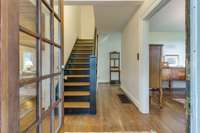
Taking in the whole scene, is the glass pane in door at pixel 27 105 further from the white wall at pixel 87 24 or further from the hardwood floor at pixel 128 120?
the white wall at pixel 87 24

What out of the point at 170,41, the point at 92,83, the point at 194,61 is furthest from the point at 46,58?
the point at 170,41

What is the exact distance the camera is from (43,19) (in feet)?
4.51

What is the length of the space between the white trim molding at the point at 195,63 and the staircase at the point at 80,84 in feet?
11.5

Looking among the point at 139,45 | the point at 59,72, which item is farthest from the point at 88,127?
the point at 139,45

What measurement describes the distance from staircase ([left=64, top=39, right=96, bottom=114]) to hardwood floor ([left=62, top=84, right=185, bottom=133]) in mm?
217

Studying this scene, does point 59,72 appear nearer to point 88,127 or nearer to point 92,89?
point 88,127

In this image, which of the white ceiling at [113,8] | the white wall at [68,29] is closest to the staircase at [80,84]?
the white wall at [68,29]

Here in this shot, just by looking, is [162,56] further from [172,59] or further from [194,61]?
[194,61]

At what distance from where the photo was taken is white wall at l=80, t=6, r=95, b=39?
953cm

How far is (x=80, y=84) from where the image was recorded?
15.9 ft

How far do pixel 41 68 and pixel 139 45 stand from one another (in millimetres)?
3263

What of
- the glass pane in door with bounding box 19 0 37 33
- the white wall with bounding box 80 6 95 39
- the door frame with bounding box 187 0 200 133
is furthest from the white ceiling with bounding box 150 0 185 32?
the white wall with bounding box 80 6 95 39

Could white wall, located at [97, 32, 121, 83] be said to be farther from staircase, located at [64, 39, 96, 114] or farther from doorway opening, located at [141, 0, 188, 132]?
staircase, located at [64, 39, 96, 114]

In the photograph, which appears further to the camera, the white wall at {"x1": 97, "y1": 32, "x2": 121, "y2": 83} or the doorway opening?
the white wall at {"x1": 97, "y1": 32, "x2": 121, "y2": 83}
